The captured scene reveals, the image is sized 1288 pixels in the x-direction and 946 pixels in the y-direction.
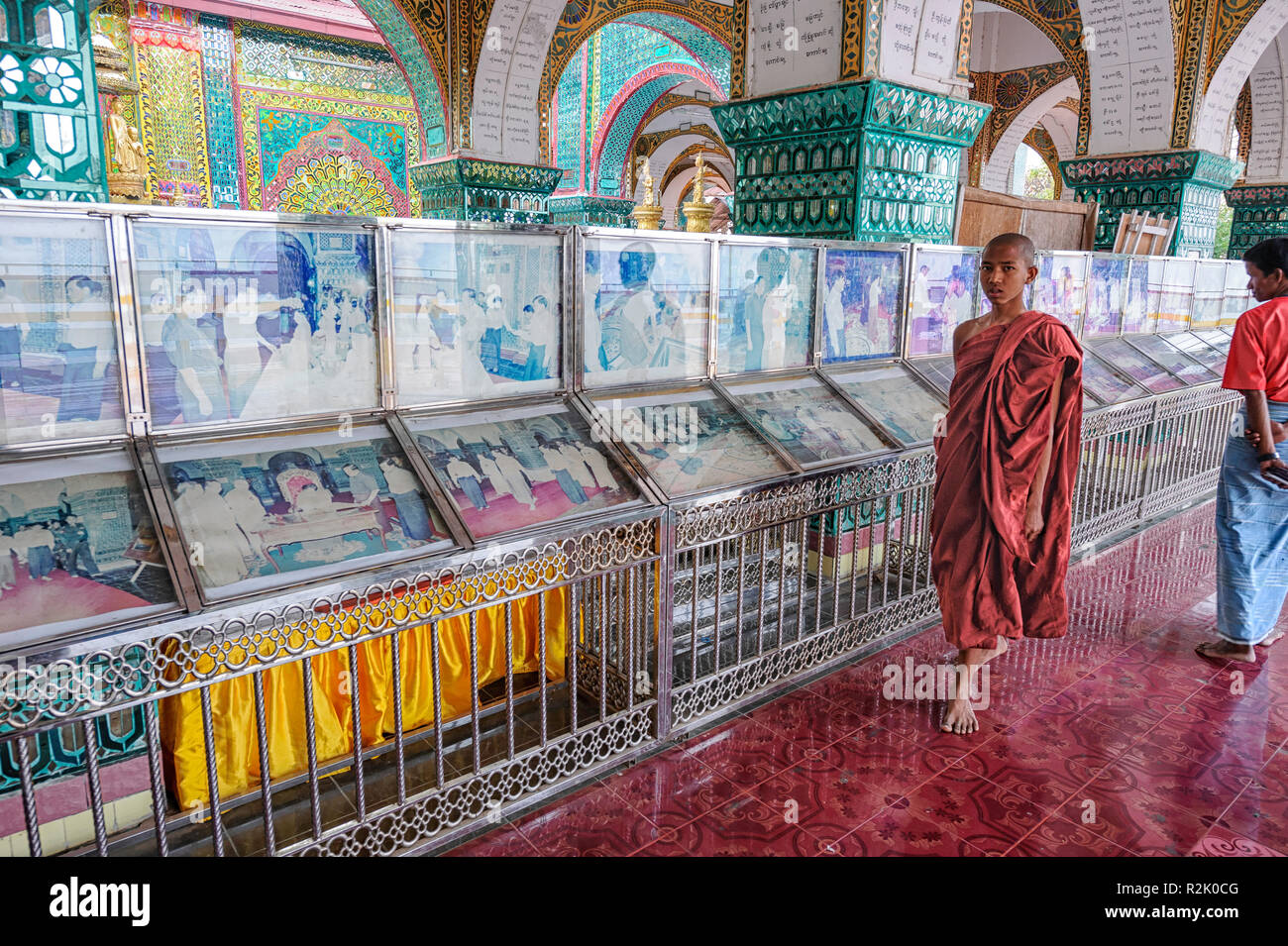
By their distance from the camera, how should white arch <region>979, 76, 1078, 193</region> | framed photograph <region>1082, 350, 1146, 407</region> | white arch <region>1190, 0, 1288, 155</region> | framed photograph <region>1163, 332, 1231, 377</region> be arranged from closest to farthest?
framed photograph <region>1082, 350, 1146, 407</region> < framed photograph <region>1163, 332, 1231, 377</region> < white arch <region>1190, 0, 1288, 155</region> < white arch <region>979, 76, 1078, 193</region>

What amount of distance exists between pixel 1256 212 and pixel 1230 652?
7.95 metres

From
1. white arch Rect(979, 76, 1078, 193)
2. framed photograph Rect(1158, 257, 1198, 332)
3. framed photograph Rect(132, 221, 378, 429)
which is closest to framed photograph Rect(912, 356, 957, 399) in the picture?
framed photograph Rect(132, 221, 378, 429)

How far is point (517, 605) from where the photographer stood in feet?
9.84

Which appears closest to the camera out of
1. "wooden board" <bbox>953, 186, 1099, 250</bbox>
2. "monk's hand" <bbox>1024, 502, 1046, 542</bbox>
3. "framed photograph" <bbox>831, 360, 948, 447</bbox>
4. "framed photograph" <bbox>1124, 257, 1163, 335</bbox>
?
"monk's hand" <bbox>1024, 502, 1046, 542</bbox>

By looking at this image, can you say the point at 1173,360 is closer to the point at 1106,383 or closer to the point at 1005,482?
the point at 1106,383

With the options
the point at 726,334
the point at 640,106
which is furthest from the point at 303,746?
the point at 640,106

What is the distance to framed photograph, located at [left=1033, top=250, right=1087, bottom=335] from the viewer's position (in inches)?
199

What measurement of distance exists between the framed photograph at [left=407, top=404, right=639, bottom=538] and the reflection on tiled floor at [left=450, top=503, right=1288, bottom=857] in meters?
0.86

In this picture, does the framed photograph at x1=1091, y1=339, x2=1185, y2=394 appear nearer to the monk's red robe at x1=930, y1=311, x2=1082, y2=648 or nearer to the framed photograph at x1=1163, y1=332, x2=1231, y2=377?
the framed photograph at x1=1163, y1=332, x2=1231, y2=377

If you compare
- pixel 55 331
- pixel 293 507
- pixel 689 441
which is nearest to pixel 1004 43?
pixel 689 441

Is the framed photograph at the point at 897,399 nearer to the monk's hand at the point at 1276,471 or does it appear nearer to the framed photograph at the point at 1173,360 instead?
the monk's hand at the point at 1276,471

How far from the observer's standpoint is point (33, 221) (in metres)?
1.90

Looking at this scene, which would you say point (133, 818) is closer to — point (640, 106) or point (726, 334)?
point (726, 334)
